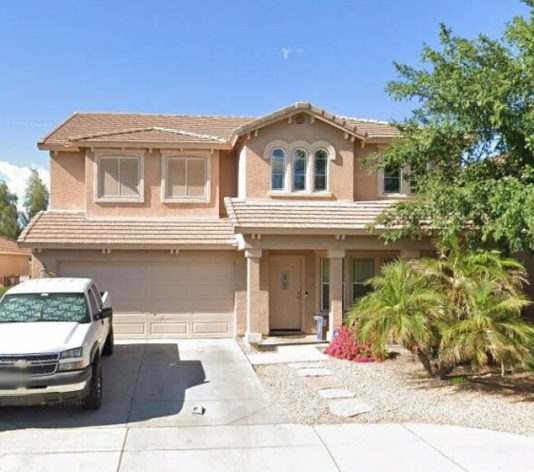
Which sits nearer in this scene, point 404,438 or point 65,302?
point 404,438

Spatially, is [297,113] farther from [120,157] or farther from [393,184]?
[120,157]

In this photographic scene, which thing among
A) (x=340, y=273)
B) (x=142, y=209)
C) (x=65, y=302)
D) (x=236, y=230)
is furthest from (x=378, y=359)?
(x=142, y=209)

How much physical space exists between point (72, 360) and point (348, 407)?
456cm

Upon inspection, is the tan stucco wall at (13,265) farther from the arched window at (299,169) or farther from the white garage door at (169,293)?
the arched window at (299,169)

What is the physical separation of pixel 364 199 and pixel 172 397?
887 centimetres

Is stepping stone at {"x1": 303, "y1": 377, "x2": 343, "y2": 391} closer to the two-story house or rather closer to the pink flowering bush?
the pink flowering bush

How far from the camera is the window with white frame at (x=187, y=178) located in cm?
1584

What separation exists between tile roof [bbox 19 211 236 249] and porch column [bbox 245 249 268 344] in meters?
1.39

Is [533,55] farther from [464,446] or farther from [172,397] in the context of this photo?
[172,397]

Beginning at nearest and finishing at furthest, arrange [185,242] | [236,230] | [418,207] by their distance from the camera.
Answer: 1. [418,207]
2. [236,230]
3. [185,242]

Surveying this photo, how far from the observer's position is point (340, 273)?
14000 mm

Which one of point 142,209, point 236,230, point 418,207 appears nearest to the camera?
point 418,207

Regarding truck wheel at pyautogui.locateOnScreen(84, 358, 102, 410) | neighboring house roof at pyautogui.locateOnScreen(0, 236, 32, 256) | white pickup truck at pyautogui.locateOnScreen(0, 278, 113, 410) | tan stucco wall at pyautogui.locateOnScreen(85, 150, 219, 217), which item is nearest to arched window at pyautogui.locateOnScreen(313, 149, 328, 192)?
tan stucco wall at pyautogui.locateOnScreen(85, 150, 219, 217)

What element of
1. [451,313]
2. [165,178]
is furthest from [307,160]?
[451,313]
